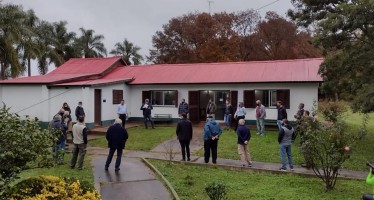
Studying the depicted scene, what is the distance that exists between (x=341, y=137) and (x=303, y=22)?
10.4 meters

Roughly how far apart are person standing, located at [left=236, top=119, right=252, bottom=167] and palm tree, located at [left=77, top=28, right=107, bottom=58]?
44.4 metres

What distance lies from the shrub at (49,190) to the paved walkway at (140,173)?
9.65 ft

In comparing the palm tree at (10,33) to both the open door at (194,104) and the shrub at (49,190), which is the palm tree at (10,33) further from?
the shrub at (49,190)

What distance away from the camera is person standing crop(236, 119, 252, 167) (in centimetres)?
1254

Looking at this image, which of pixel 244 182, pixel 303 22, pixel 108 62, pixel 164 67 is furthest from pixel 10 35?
pixel 244 182

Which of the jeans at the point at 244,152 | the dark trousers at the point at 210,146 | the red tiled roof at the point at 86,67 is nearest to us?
the jeans at the point at 244,152

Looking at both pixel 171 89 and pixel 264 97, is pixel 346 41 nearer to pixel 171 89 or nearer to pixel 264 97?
pixel 264 97

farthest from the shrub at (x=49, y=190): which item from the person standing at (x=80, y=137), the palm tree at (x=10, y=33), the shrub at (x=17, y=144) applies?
the palm tree at (x=10, y=33)

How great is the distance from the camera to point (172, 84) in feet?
80.6

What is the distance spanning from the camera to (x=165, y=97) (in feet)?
82.6

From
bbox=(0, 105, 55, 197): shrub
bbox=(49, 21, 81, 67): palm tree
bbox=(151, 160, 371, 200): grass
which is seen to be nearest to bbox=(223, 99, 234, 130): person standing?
bbox=(151, 160, 371, 200): grass

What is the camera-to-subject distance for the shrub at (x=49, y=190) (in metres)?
5.64

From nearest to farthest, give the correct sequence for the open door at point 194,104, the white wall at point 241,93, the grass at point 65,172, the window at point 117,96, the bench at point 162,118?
the grass at point 65,172 < the white wall at point 241,93 < the window at point 117,96 < the open door at point 194,104 < the bench at point 162,118

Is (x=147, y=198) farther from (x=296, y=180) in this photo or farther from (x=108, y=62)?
(x=108, y=62)
